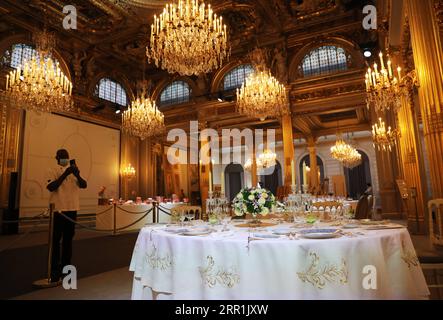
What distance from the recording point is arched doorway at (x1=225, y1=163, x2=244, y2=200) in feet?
73.7

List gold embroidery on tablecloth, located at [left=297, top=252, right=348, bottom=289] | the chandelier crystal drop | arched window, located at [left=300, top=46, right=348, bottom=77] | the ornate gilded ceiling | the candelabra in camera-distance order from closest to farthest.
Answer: gold embroidery on tablecloth, located at [left=297, top=252, right=348, bottom=289], the candelabra, the chandelier crystal drop, the ornate gilded ceiling, arched window, located at [left=300, top=46, right=348, bottom=77]

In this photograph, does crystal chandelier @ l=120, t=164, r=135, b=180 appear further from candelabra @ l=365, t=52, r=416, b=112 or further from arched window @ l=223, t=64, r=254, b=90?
candelabra @ l=365, t=52, r=416, b=112

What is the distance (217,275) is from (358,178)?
698 inches

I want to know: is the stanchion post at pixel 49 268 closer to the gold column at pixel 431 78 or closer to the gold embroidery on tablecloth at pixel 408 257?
the gold embroidery on tablecloth at pixel 408 257

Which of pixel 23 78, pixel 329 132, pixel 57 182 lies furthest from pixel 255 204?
pixel 329 132

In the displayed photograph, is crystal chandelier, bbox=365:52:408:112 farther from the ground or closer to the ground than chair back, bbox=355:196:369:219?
farther from the ground

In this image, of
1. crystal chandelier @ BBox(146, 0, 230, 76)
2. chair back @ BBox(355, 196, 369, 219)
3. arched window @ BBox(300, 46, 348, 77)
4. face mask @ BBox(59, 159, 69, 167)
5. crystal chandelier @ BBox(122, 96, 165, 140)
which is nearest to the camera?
chair back @ BBox(355, 196, 369, 219)

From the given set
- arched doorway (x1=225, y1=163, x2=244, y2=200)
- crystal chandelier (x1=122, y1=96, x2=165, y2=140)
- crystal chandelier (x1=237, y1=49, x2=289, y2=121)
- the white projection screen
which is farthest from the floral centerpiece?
arched doorway (x1=225, y1=163, x2=244, y2=200)

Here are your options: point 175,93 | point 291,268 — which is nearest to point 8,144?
point 175,93

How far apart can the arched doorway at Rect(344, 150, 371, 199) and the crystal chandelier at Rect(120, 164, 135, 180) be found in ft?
41.2

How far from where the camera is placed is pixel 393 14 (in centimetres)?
573

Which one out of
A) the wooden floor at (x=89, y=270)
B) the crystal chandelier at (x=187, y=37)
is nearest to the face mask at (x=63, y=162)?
the wooden floor at (x=89, y=270)

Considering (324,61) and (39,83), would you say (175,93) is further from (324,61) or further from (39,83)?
(39,83)
